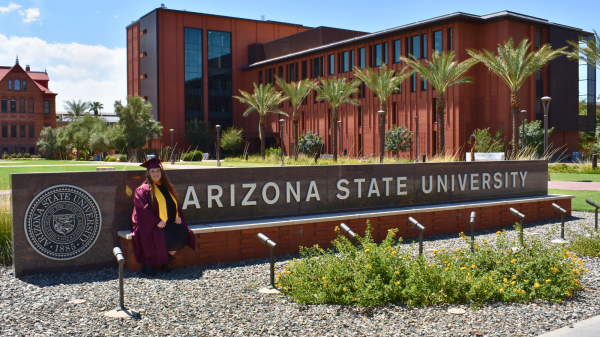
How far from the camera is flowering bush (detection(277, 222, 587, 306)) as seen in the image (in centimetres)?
550

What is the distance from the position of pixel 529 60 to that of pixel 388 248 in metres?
33.2

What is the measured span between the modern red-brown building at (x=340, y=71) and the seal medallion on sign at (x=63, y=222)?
3973 cm

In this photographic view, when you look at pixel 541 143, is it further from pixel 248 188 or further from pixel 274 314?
pixel 274 314

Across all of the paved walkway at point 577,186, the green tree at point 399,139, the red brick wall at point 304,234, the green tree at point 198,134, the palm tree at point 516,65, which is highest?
the palm tree at point 516,65

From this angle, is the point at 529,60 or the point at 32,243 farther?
the point at 529,60

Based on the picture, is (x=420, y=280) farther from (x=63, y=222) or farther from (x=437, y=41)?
(x=437, y=41)

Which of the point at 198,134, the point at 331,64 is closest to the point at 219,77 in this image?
the point at 198,134

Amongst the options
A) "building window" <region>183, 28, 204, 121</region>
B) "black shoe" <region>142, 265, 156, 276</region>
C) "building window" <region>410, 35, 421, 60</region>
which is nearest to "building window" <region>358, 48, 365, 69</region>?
"building window" <region>410, 35, 421, 60</region>

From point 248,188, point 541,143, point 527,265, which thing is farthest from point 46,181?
point 541,143

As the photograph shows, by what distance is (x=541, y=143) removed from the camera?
140ft

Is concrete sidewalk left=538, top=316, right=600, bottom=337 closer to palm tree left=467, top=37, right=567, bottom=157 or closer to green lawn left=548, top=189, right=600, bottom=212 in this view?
green lawn left=548, top=189, right=600, bottom=212

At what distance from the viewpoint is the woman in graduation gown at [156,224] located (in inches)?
268

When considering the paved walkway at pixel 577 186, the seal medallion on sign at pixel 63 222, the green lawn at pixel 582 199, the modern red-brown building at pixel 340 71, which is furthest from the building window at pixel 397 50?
the seal medallion on sign at pixel 63 222

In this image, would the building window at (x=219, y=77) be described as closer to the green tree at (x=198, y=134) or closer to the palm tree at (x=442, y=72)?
the green tree at (x=198, y=134)
